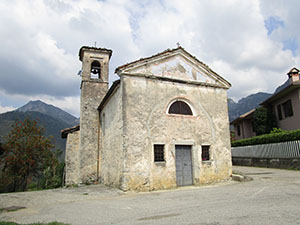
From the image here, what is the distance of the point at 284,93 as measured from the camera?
20562 millimetres

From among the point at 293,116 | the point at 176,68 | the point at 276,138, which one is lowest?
the point at 276,138

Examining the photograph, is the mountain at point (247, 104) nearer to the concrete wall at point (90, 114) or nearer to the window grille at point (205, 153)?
the concrete wall at point (90, 114)

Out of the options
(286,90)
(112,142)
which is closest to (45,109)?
(286,90)

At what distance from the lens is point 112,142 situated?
1188 cm

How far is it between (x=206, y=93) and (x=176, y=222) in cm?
889

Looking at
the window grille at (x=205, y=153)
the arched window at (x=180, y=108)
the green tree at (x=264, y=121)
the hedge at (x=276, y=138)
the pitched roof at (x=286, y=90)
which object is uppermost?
the pitched roof at (x=286, y=90)

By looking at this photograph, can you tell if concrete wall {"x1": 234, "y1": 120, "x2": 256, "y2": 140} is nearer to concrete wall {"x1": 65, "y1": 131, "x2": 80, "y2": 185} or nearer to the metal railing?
the metal railing

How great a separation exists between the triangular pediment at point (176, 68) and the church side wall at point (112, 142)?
4.64 feet

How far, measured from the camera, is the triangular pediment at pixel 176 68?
10.9 meters

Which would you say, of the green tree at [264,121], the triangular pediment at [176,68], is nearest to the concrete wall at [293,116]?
the green tree at [264,121]

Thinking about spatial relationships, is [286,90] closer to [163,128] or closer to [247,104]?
[163,128]

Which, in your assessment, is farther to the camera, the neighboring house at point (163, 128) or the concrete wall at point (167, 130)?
the neighboring house at point (163, 128)

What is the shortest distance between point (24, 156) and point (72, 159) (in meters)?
6.65

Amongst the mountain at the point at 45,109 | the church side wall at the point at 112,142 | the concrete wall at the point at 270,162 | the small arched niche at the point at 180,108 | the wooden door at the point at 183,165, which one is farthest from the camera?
the mountain at the point at 45,109
